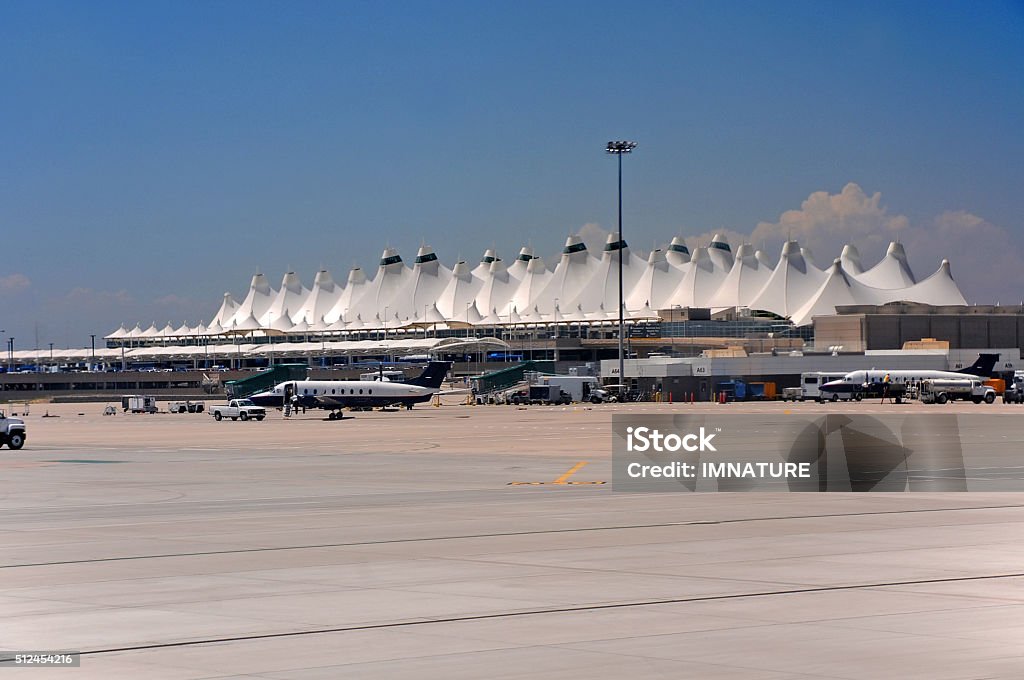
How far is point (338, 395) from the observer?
307ft

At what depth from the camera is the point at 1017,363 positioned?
137000 mm

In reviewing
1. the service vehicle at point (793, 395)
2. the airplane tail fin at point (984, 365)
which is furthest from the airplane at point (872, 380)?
the service vehicle at point (793, 395)

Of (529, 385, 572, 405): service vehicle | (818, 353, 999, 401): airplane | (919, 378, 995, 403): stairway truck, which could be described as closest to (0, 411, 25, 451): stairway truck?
(529, 385, 572, 405): service vehicle

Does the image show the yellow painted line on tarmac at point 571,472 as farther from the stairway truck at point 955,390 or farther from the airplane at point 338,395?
the stairway truck at point 955,390

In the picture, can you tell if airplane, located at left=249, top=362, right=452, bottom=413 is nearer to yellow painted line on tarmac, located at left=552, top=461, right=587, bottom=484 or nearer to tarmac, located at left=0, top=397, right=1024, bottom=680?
yellow painted line on tarmac, located at left=552, top=461, right=587, bottom=484

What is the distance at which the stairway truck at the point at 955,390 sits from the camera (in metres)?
104

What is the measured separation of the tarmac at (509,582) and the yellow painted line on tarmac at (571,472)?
1.79ft

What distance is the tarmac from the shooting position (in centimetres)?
983

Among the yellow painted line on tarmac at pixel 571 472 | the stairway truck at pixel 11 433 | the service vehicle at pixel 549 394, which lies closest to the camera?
the yellow painted line on tarmac at pixel 571 472

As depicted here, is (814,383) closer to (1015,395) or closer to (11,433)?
(1015,395)

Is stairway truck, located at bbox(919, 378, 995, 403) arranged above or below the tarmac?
below

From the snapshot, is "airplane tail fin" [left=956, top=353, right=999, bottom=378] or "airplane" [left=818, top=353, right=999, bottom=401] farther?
"airplane tail fin" [left=956, top=353, right=999, bottom=378]

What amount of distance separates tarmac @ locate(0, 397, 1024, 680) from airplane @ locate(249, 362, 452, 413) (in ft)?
211

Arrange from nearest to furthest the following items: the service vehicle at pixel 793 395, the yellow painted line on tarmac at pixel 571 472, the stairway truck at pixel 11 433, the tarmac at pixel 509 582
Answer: the tarmac at pixel 509 582 → the yellow painted line on tarmac at pixel 571 472 → the stairway truck at pixel 11 433 → the service vehicle at pixel 793 395
